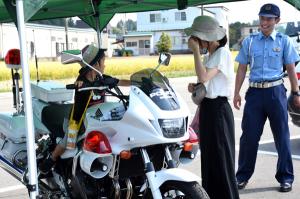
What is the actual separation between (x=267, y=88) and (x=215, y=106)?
122 centimetres

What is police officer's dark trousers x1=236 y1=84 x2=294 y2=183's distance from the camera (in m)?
5.84

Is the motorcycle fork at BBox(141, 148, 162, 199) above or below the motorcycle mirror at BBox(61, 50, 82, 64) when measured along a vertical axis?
below

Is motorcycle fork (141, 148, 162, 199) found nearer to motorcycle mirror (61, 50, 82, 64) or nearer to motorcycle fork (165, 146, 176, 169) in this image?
motorcycle fork (165, 146, 176, 169)

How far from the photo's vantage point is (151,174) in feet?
13.1

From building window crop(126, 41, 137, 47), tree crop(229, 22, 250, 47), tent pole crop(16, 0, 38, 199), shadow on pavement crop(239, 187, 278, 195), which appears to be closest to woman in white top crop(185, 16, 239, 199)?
shadow on pavement crop(239, 187, 278, 195)

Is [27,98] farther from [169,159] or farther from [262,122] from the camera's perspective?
[262,122]

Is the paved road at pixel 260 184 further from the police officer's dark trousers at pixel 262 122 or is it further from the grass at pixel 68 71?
the grass at pixel 68 71

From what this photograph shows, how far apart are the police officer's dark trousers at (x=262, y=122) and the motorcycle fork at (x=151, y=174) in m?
2.19

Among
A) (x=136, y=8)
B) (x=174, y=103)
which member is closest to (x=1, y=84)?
(x=136, y=8)

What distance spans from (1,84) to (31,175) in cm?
2033

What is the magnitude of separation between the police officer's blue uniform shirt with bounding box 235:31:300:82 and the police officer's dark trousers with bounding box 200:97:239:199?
113 centimetres

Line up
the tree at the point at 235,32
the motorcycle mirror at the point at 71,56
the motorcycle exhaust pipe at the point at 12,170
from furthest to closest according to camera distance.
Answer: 1. the tree at the point at 235,32
2. the motorcycle exhaust pipe at the point at 12,170
3. the motorcycle mirror at the point at 71,56

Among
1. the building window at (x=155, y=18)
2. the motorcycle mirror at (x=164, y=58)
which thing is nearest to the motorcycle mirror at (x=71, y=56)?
the motorcycle mirror at (x=164, y=58)

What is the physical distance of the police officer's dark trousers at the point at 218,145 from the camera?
4867 millimetres
